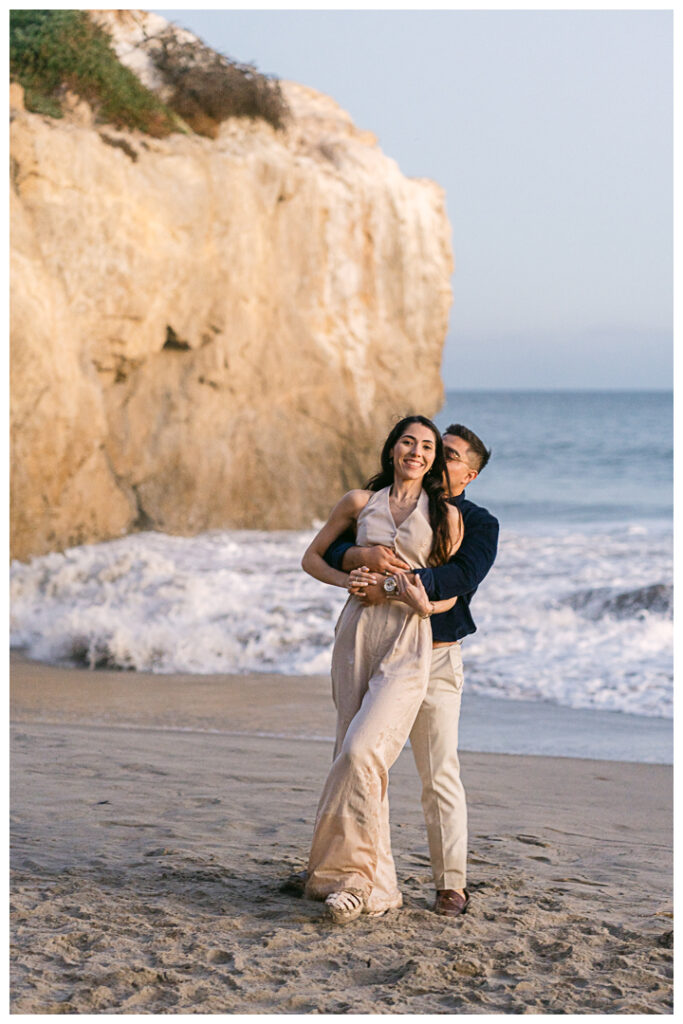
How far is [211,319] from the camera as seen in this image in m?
16.6

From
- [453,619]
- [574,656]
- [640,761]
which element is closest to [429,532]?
[453,619]

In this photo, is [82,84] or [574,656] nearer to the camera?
[574,656]

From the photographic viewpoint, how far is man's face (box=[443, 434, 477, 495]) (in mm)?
4477

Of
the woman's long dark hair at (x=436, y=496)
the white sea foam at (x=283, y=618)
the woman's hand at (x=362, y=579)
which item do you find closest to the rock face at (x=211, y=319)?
the white sea foam at (x=283, y=618)

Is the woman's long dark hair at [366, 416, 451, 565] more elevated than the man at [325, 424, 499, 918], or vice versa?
the woman's long dark hair at [366, 416, 451, 565]

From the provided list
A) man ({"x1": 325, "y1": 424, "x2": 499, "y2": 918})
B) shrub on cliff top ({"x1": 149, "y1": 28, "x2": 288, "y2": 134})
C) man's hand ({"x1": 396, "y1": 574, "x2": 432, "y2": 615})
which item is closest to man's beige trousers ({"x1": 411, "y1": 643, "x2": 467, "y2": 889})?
man ({"x1": 325, "y1": 424, "x2": 499, "y2": 918})

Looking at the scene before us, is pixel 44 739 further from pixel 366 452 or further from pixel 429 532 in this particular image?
pixel 366 452

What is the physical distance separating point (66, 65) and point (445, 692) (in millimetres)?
13061

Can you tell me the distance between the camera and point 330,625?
11250 mm

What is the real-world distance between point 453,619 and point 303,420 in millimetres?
14442

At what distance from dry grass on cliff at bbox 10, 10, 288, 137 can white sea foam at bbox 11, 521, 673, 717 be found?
6.06 metres

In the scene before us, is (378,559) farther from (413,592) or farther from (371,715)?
(371,715)

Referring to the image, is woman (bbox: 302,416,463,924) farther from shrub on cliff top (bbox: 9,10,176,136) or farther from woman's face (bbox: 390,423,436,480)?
shrub on cliff top (bbox: 9,10,176,136)

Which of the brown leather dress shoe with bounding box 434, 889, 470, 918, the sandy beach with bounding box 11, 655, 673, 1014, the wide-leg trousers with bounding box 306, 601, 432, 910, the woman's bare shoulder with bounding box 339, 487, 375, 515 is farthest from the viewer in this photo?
the woman's bare shoulder with bounding box 339, 487, 375, 515
